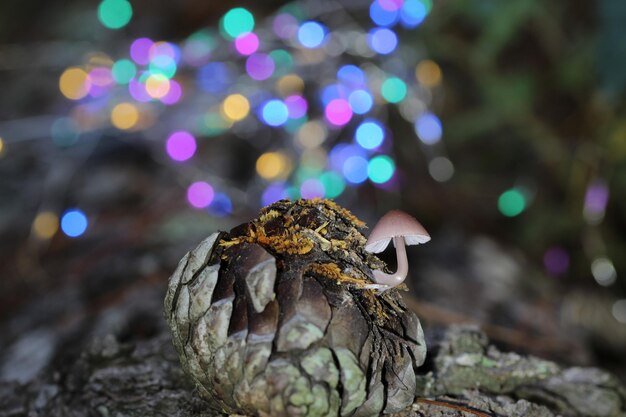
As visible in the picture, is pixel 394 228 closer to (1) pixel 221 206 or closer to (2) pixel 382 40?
(1) pixel 221 206

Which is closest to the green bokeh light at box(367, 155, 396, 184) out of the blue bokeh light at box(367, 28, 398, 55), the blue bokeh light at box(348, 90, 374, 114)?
the blue bokeh light at box(348, 90, 374, 114)

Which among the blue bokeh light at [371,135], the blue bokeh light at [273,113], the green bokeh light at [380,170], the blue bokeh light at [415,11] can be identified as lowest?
the green bokeh light at [380,170]

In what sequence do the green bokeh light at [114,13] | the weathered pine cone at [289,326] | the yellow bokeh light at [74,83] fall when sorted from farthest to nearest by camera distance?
1. the green bokeh light at [114,13]
2. the yellow bokeh light at [74,83]
3. the weathered pine cone at [289,326]

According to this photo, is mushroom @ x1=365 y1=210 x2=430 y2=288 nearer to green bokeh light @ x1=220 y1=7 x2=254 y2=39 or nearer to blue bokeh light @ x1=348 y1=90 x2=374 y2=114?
blue bokeh light @ x1=348 y1=90 x2=374 y2=114

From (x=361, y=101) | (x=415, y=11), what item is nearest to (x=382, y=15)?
(x=415, y=11)

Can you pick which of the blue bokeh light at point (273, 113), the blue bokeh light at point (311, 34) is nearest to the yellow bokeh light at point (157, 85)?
the blue bokeh light at point (273, 113)

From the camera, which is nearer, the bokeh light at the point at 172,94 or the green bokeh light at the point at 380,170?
the green bokeh light at the point at 380,170

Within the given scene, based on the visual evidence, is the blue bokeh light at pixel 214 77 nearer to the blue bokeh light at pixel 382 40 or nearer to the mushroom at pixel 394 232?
the blue bokeh light at pixel 382 40
